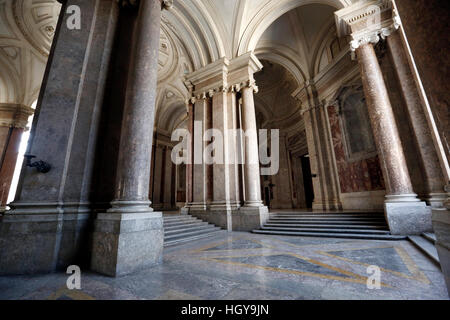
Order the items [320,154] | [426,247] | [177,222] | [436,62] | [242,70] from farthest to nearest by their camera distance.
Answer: [320,154] → [242,70] → [177,222] → [426,247] → [436,62]

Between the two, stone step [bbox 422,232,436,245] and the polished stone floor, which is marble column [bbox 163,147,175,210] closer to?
the polished stone floor

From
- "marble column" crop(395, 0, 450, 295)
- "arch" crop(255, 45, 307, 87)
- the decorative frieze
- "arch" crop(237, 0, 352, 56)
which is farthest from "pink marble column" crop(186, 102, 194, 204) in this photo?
"marble column" crop(395, 0, 450, 295)

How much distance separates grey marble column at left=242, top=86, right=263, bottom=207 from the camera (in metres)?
6.23

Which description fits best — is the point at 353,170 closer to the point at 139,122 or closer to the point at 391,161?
the point at 391,161

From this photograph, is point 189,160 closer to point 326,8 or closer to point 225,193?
point 225,193

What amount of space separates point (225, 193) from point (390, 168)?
435 cm

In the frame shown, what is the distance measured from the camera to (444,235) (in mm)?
1433

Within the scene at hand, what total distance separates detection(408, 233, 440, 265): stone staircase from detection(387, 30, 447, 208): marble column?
0.99 metres

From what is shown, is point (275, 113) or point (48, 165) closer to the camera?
point (48, 165)

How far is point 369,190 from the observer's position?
680cm

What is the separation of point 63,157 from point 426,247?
572 cm

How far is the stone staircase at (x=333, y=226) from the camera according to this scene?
4.21 m

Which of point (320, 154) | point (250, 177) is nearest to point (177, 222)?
point (250, 177)
